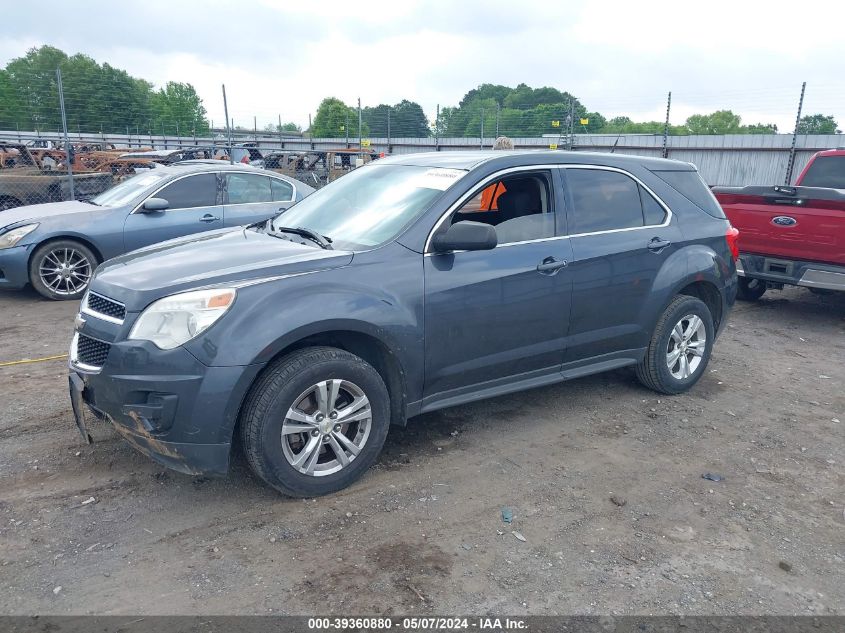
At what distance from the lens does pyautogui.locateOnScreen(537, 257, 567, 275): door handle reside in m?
4.26

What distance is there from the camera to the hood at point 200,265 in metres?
3.40

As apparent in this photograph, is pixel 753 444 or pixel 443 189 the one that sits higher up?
pixel 443 189

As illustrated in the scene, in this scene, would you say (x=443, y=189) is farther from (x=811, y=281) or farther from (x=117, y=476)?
(x=811, y=281)

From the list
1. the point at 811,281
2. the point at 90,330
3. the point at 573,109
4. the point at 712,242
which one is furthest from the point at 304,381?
the point at 573,109

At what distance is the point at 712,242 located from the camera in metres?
5.24

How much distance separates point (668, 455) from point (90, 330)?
11.6ft

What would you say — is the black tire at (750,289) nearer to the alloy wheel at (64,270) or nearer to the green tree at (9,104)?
the alloy wheel at (64,270)

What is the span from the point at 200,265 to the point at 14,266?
17.4 feet

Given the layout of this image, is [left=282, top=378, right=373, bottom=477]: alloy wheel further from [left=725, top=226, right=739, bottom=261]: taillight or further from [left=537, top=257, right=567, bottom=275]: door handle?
[left=725, top=226, right=739, bottom=261]: taillight

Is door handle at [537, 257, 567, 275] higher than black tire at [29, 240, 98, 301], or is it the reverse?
door handle at [537, 257, 567, 275]

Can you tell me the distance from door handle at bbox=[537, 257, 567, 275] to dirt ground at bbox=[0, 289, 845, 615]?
1116 mm

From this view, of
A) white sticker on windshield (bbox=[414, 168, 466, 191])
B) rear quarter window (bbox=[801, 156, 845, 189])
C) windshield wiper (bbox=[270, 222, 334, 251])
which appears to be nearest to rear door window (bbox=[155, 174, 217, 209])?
windshield wiper (bbox=[270, 222, 334, 251])

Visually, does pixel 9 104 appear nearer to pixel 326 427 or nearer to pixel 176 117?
pixel 176 117

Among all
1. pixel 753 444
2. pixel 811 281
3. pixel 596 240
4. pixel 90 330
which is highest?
pixel 596 240
